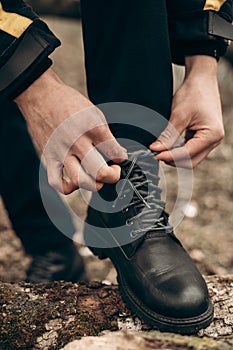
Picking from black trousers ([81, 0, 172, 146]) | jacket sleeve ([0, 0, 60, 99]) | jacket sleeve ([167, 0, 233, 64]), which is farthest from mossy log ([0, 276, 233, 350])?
jacket sleeve ([167, 0, 233, 64])

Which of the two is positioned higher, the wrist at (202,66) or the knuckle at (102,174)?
the wrist at (202,66)

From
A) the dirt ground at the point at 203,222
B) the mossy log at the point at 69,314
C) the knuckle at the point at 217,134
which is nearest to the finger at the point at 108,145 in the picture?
the knuckle at the point at 217,134

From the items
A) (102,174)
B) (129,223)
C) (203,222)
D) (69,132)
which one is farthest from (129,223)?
(203,222)

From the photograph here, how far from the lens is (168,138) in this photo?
1.41m

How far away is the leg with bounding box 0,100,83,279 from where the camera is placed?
5.99 feet

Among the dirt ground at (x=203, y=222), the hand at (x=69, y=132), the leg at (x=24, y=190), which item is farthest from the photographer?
the dirt ground at (x=203, y=222)

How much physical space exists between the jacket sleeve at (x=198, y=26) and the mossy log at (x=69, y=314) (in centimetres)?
69

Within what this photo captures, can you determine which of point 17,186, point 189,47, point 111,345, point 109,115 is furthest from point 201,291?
point 17,186

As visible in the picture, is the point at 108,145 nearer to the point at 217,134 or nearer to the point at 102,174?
the point at 102,174

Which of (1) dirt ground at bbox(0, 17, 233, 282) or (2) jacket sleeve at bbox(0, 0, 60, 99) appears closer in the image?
(2) jacket sleeve at bbox(0, 0, 60, 99)

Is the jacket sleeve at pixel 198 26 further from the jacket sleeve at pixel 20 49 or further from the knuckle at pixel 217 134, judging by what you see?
the jacket sleeve at pixel 20 49

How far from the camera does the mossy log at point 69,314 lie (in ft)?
4.16

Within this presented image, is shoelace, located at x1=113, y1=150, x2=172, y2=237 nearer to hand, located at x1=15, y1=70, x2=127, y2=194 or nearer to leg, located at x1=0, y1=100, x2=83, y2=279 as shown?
hand, located at x1=15, y1=70, x2=127, y2=194

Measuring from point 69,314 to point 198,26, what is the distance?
898mm
